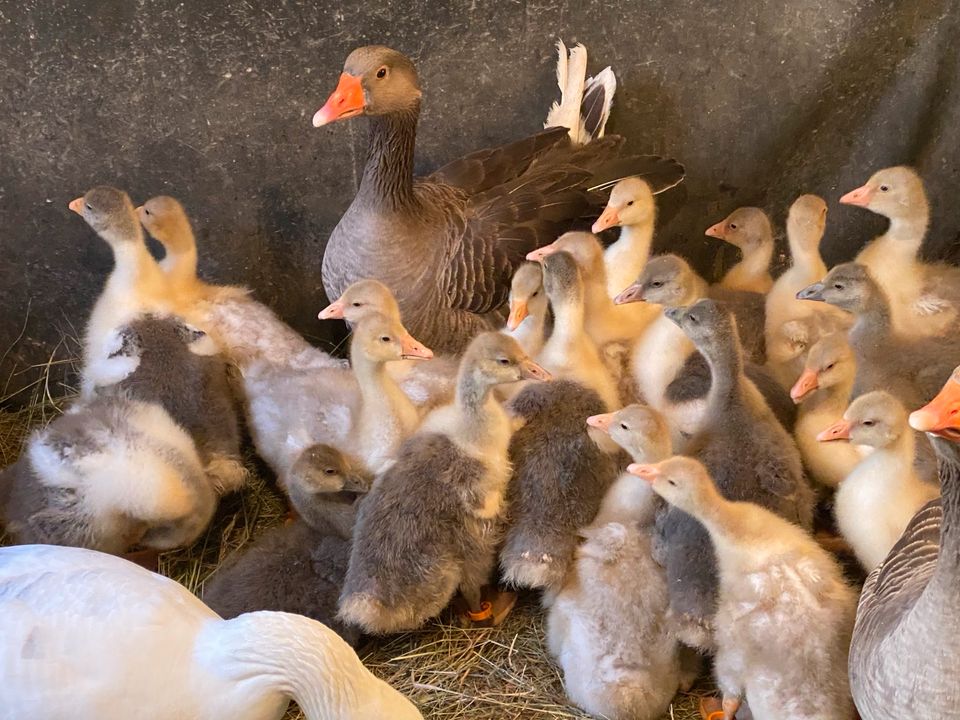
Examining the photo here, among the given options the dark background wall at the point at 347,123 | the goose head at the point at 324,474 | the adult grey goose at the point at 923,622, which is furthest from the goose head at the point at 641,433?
the dark background wall at the point at 347,123

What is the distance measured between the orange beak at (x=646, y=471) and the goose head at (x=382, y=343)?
2.28 feet

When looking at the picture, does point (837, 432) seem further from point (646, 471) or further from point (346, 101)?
point (346, 101)

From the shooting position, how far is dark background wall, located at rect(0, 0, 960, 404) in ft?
10.8

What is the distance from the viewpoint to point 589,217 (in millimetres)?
3576

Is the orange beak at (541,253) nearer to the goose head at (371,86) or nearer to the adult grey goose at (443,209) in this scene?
the adult grey goose at (443,209)

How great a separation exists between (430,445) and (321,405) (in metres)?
0.52

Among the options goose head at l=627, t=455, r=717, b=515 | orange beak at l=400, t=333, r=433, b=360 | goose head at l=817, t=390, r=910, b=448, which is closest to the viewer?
goose head at l=627, t=455, r=717, b=515

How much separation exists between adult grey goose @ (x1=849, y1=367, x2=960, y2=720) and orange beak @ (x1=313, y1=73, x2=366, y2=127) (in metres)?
1.97

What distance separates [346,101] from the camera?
3.08 meters

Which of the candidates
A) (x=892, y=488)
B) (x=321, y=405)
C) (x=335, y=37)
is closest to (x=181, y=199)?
(x=335, y=37)

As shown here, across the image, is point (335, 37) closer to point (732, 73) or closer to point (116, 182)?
point (116, 182)

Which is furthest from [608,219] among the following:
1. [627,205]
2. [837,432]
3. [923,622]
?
[923,622]

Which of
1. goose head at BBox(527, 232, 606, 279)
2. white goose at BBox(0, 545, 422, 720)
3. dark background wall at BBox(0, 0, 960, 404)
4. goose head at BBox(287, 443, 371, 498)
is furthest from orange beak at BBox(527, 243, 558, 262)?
white goose at BBox(0, 545, 422, 720)

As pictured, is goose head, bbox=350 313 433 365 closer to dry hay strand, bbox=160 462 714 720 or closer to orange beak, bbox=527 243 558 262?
orange beak, bbox=527 243 558 262
